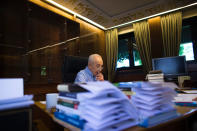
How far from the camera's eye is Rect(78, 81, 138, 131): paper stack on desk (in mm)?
468

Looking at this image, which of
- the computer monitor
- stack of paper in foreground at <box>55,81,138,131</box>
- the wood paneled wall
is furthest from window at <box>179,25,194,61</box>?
stack of paper in foreground at <box>55,81,138,131</box>

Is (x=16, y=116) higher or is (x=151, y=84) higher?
(x=151, y=84)

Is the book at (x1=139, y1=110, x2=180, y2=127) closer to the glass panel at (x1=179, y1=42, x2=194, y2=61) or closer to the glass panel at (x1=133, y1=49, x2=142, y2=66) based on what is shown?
the glass panel at (x1=179, y1=42, x2=194, y2=61)

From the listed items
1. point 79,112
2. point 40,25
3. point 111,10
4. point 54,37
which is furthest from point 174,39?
point 79,112

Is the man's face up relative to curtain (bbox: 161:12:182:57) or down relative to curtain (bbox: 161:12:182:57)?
down

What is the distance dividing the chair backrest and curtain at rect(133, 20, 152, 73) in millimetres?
2585

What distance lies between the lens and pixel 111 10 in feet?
12.4

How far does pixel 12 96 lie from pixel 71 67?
1.39m

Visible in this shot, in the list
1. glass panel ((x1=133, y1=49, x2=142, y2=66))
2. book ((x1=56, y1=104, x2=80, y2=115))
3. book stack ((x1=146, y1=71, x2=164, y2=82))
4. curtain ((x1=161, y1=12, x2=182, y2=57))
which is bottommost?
book ((x1=56, y1=104, x2=80, y2=115))

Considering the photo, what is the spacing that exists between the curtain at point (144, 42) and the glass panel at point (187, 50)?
0.89m

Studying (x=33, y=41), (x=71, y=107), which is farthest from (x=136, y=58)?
(x=71, y=107)

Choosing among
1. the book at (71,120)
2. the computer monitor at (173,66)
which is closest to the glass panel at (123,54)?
the computer monitor at (173,66)

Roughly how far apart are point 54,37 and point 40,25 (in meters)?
0.45

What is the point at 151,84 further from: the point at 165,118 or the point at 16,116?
the point at 16,116
